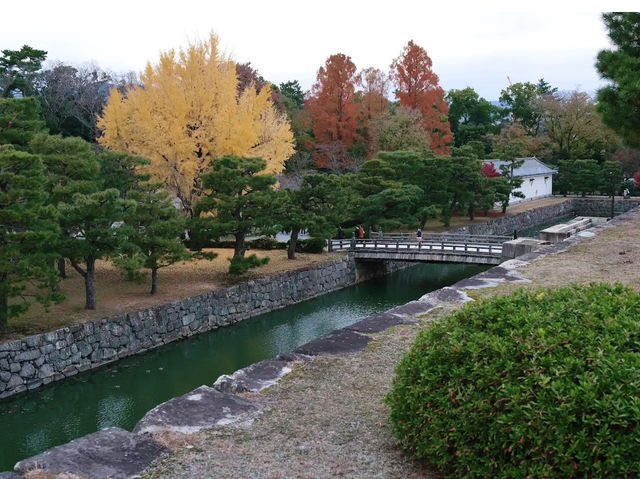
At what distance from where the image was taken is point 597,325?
3.96m

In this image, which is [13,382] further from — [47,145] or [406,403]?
[406,403]

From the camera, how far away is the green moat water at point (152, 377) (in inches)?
501

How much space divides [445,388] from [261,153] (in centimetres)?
2201

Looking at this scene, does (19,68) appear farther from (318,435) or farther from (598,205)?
(598,205)

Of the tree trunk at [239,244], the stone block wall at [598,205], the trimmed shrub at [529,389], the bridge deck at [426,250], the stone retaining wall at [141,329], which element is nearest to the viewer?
the trimmed shrub at [529,389]

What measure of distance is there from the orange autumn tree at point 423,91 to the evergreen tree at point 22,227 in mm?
31301

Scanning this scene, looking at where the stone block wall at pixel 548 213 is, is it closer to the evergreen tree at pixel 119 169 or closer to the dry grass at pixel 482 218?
the dry grass at pixel 482 218

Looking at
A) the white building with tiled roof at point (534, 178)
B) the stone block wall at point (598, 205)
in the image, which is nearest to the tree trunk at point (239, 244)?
the white building with tiled roof at point (534, 178)

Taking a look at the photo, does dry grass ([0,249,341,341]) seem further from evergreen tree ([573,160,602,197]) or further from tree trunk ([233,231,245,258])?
evergreen tree ([573,160,602,197])

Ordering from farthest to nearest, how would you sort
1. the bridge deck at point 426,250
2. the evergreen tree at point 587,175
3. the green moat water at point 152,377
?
the evergreen tree at point 587,175 < the bridge deck at point 426,250 < the green moat water at point 152,377

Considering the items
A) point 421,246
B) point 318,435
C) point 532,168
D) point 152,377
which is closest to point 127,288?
point 152,377

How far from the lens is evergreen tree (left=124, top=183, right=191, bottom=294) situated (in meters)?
17.6

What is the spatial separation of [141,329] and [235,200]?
5.50 m

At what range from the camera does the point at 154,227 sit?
17.6 meters
